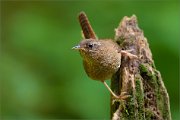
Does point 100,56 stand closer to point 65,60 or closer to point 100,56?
point 100,56

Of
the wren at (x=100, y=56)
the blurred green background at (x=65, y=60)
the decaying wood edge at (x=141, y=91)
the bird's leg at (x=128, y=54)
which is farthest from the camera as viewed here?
the blurred green background at (x=65, y=60)

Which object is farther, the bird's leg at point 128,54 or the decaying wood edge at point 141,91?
the bird's leg at point 128,54

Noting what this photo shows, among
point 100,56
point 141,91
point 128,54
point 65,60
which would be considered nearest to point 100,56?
point 100,56

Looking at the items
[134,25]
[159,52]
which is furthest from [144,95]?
[159,52]

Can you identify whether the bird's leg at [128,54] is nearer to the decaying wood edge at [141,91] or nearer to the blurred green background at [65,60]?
the decaying wood edge at [141,91]

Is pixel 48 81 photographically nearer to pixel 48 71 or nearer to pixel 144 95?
pixel 48 71

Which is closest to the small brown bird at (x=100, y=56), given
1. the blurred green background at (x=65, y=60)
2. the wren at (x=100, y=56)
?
the wren at (x=100, y=56)

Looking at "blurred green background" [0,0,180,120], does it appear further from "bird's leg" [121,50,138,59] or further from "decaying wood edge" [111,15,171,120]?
"decaying wood edge" [111,15,171,120]
